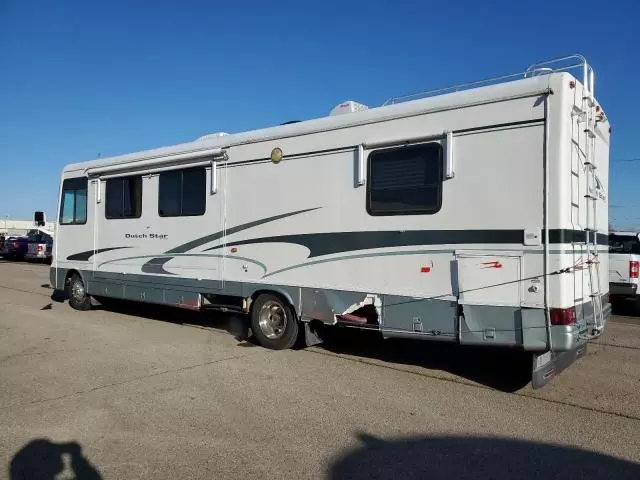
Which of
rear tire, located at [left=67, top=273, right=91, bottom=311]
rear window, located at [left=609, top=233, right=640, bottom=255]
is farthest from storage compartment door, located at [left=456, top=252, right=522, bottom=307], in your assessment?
rear tire, located at [left=67, top=273, right=91, bottom=311]

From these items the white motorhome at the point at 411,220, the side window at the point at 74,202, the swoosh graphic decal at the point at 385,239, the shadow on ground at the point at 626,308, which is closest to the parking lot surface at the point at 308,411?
the white motorhome at the point at 411,220

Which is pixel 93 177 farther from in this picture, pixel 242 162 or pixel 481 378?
pixel 481 378

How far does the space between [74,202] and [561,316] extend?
9412 millimetres

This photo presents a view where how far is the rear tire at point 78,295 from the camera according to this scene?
37.4 feet

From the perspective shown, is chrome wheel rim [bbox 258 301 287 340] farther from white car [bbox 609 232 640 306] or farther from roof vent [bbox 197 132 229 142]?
white car [bbox 609 232 640 306]

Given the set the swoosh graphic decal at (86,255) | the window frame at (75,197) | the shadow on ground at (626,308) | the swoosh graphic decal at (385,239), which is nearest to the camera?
the swoosh graphic decal at (385,239)

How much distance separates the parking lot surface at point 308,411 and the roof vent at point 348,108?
3192 millimetres

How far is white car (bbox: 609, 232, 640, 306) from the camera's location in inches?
449

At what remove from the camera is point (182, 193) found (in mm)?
8961

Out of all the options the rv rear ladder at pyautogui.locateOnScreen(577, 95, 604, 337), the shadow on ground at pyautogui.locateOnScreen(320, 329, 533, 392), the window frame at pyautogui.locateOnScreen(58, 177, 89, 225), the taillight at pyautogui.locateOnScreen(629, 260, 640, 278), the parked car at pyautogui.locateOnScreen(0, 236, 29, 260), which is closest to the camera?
the rv rear ladder at pyautogui.locateOnScreen(577, 95, 604, 337)

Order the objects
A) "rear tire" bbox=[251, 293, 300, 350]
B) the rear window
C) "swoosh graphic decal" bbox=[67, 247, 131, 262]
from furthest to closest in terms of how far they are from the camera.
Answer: the rear window → "swoosh graphic decal" bbox=[67, 247, 131, 262] → "rear tire" bbox=[251, 293, 300, 350]

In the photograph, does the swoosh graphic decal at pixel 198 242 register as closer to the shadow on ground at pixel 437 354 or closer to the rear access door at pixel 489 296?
the shadow on ground at pixel 437 354

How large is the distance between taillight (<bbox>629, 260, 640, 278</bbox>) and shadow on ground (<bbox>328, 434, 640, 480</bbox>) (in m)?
8.28

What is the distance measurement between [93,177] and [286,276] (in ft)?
17.0
